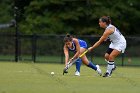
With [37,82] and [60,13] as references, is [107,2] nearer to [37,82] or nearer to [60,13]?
[60,13]

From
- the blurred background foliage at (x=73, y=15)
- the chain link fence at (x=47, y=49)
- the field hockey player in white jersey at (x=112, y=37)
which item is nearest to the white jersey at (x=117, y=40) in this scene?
the field hockey player in white jersey at (x=112, y=37)

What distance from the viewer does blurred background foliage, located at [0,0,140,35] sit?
48.0 m

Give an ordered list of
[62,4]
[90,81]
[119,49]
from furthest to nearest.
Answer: [62,4] < [119,49] < [90,81]

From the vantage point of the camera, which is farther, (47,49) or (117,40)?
(47,49)

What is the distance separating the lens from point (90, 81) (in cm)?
1756

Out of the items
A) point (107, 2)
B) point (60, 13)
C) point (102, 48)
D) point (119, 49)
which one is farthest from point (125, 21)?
point (119, 49)

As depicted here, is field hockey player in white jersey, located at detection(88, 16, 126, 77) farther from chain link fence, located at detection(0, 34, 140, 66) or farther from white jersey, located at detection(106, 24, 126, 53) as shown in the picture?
chain link fence, located at detection(0, 34, 140, 66)

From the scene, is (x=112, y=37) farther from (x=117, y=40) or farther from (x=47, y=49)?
(x=47, y=49)

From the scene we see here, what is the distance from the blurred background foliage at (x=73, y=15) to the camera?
48.0 m

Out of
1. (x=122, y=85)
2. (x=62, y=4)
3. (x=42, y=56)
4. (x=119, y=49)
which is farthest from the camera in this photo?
(x=62, y=4)

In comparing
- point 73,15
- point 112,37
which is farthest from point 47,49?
point 112,37

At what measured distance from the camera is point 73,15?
159 feet

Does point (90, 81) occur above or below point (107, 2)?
below

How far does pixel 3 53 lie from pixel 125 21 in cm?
1433
